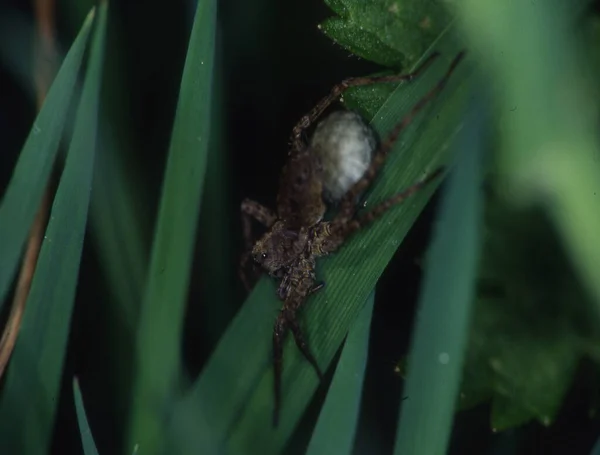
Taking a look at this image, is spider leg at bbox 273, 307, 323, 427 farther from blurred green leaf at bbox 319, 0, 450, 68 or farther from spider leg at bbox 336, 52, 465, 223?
blurred green leaf at bbox 319, 0, 450, 68

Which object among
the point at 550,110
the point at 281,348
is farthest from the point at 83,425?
the point at 550,110

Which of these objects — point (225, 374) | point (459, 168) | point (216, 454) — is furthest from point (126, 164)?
point (459, 168)

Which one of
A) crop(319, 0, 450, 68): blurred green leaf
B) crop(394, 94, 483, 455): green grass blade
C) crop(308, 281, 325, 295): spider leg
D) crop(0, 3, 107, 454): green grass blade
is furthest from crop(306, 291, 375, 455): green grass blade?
crop(319, 0, 450, 68): blurred green leaf

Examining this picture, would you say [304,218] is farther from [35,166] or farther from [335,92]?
[35,166]

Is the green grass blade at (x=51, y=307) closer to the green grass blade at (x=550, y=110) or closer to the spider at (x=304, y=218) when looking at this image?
the spider at (x=304, y=218)

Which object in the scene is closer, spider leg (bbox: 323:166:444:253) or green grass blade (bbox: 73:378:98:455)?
green grass blade (bbox: 73:378:98:455)

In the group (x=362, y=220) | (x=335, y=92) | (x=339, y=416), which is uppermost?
(x=335, y=92)

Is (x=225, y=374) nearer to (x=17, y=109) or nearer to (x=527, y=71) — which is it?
(x=527, y=71)
